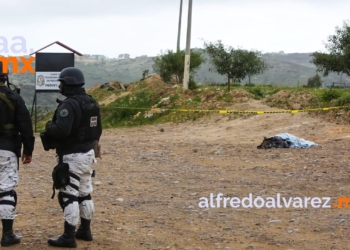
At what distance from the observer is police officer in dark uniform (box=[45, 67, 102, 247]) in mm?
5375

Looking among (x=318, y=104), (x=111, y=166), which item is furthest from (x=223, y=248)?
(x=318, y=104)

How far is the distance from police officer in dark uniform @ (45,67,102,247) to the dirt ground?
45 centimetres

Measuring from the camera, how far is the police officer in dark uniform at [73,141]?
5375mm

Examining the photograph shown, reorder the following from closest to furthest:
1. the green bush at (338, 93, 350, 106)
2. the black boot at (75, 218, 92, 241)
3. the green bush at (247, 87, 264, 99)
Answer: the black boot at (75, 218, 92, 241)
the green bush at (338, 93, 350, 106)
the green bush at (247, 87, 264, 99)

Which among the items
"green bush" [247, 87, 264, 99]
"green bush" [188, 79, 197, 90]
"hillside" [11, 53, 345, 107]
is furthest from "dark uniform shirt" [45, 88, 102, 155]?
"hillside" [11, 53, 345, 107]

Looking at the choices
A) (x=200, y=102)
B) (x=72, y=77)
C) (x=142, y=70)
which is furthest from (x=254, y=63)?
(x=142, y=70)

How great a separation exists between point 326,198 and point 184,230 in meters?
2.61

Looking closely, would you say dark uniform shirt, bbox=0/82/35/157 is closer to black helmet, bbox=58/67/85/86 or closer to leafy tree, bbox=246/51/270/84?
black helmet, bbox=58/67/85/86

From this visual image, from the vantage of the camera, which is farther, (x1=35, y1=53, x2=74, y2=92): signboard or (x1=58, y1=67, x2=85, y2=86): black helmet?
(x1=35, y1=53, x2=74, y2=92): signboard

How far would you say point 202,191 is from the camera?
28.9ft

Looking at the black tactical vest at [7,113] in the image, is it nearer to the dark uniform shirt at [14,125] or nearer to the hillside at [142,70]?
the dark uniform shirt at [14,125]

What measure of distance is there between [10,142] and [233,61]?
72.8ft

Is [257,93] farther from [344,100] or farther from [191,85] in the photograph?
[344,100]

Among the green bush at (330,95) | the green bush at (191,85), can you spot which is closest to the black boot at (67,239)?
the green bush at (330,95)
